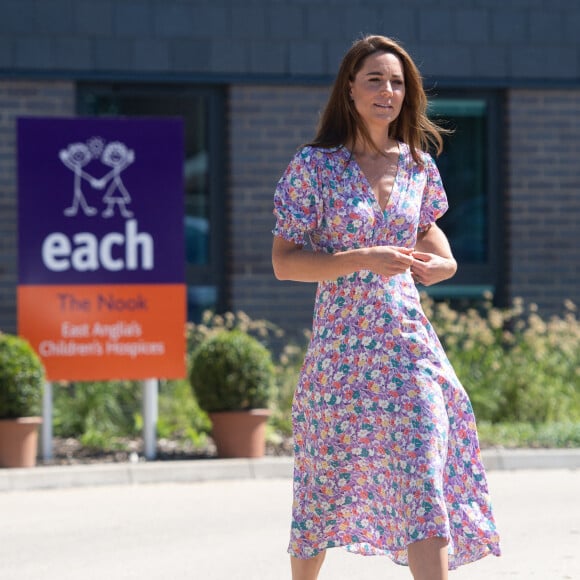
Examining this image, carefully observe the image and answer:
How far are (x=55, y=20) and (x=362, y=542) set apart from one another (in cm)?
936

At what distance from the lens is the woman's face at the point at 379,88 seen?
426cm

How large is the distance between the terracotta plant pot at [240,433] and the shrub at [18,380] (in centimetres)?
127

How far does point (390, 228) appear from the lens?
168 inches

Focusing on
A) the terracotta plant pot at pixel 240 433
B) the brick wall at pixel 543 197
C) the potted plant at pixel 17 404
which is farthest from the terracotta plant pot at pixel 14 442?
the brick wall at pixel 543 197

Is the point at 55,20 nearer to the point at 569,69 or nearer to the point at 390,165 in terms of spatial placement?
the point at 569,69

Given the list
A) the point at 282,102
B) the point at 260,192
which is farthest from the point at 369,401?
the point at 282,102

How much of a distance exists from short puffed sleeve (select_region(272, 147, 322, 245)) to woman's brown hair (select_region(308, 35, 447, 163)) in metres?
0.10

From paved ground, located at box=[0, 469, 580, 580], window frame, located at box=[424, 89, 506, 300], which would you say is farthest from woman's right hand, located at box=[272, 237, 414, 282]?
window frame, located at box=[424, 89, 506, 300]

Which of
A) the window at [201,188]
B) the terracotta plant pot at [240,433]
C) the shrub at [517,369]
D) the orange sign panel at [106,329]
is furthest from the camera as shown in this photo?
the window at [201,188]

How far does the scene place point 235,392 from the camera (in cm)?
972

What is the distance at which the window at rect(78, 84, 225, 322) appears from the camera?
526 inches

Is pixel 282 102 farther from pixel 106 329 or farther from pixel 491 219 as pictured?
pixel 106 329

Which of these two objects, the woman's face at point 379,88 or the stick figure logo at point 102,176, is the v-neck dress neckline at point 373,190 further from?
the stick figure logo at point 102,176

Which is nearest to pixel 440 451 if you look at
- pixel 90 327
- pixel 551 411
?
pixel 90 327
